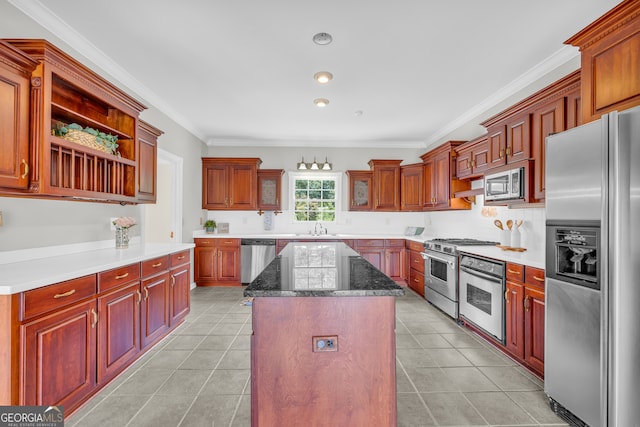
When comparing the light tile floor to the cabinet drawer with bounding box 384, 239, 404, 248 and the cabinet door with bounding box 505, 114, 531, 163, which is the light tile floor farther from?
the cabinet drawer with bounding box 384, 239, 404, 248

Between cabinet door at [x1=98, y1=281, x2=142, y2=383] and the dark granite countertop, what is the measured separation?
47.2 inches

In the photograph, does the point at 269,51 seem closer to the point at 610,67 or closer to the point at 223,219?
the point at 610,67

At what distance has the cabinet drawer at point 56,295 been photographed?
1579 mm

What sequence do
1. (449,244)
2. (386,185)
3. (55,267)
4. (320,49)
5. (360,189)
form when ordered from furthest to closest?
(360,189)
(386,185)
(449,244)
(320,49)
(55,267)

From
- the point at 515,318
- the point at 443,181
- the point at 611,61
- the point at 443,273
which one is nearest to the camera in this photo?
the point at 611,61

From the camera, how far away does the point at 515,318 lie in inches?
103

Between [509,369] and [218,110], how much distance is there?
443 centimetres

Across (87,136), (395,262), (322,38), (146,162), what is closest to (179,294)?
(146,162)

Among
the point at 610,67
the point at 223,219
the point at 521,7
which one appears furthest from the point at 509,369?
the point at 223,219

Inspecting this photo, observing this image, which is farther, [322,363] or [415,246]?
[415,246]

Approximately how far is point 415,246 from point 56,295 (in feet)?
14.5

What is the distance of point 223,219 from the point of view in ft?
19.6

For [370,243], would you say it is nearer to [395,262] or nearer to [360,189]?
[395,262]

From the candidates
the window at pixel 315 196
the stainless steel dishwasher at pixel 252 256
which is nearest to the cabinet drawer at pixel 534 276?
the stainless steel dishwasher at pixel 252 256
